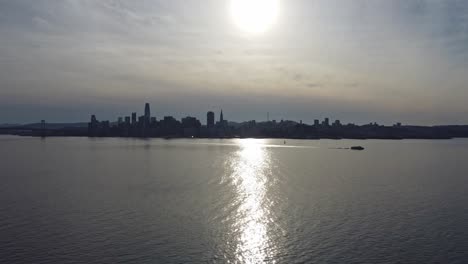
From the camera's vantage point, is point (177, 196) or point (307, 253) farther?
point (177, 196)

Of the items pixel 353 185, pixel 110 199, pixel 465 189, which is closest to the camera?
pixel 110 199

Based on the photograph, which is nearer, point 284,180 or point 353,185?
point 353,185

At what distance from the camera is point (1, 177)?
222 feet

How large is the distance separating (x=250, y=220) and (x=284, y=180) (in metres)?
31.8

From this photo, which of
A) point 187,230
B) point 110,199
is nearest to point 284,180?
point 110,199

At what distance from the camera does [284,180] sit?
6912cm

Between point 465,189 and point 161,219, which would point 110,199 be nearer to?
point 161,219

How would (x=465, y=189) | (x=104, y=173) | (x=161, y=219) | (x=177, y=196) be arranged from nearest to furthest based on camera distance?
(x=161, y=219), (x=177, y=196), (x=465, y=189), (x=104, y=173)

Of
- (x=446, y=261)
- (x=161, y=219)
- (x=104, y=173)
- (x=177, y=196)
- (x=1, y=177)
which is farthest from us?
(x=104, y=173)

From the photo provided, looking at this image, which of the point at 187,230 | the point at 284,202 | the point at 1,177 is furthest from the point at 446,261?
the point at 1,177

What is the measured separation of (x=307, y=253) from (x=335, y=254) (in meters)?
1.91

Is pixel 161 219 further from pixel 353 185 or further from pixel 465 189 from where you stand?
pixel 465 189

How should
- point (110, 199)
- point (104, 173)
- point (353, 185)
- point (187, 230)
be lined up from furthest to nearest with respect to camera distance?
point (104, 173) → point (353, 185) → point (110, 199) → point (187, 230)

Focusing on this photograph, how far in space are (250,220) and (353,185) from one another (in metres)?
29.8
